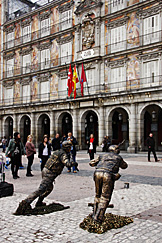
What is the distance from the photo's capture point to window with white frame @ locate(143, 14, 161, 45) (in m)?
22.5

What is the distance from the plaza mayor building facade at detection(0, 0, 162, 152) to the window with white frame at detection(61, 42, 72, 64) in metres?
0.10

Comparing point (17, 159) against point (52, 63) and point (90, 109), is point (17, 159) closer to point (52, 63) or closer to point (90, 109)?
point (90, 109)

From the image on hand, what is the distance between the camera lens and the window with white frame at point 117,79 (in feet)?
80.2

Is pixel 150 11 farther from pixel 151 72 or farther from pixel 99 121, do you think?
pixel 99 121

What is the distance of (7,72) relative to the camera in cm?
3594

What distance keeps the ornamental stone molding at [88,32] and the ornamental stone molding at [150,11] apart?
16.5 ft

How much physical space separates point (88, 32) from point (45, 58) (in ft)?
21.3

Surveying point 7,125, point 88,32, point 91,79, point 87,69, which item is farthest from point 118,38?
point 7,125

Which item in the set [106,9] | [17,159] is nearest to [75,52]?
[106,9]

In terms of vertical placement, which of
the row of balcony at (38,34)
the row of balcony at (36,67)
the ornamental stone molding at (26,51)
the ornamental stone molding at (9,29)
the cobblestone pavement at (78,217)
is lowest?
the cobblestone pavement at (78,217)

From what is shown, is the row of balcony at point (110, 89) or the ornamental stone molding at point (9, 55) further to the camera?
the ornamental stone molding at point (9, 55)

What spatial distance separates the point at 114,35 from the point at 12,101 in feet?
51.0

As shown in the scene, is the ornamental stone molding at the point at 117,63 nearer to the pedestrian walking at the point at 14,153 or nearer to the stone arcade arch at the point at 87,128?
the stone arcade arch at the point at 87,128

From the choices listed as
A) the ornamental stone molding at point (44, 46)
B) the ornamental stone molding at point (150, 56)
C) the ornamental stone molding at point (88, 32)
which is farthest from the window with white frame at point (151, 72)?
the ornamental stone molding at point (44, 46)
